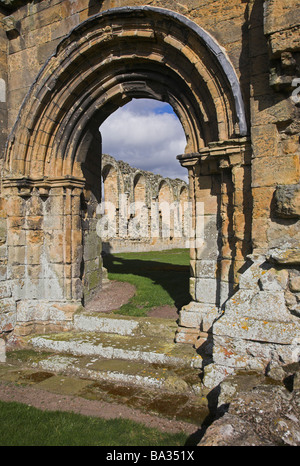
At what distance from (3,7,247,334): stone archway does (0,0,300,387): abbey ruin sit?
0.02 metres

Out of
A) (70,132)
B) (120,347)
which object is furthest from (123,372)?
(70,132)

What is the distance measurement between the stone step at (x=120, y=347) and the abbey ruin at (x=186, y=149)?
228 mm

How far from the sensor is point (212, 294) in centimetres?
482

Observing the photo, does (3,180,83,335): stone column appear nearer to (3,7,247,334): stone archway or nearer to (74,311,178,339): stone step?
(3,7,247,334): stone archway

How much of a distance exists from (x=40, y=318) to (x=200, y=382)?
3.23m

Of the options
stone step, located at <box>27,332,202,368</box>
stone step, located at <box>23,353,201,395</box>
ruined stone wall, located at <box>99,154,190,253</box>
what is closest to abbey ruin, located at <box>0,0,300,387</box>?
stone step, located at <box>27,332,202,368</box>

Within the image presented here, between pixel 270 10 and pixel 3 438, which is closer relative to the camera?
pixel 3 438

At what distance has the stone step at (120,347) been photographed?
14.4 feet

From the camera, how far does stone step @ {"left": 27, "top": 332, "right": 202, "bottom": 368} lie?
4.38 m

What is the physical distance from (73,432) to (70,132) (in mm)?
4661

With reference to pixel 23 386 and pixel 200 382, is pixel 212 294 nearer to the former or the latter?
pixel 200 382

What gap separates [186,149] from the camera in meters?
5.18

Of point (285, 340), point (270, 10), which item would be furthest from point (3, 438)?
point (270, 10)

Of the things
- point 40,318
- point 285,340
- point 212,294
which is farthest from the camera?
point 40,318
